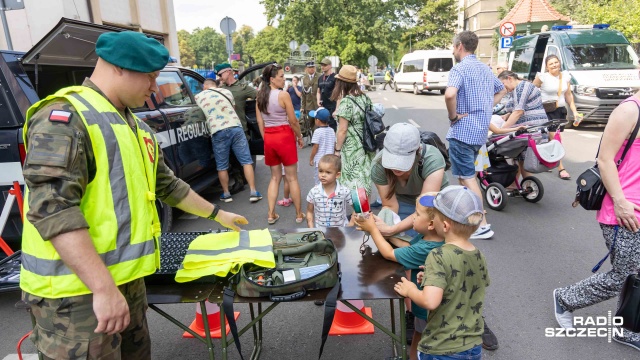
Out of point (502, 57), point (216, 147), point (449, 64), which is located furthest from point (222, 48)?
point (216, 147)

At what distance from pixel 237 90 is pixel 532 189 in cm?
436

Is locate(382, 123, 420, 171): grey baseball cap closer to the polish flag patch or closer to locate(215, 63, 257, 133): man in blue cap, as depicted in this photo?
the polish flag patch

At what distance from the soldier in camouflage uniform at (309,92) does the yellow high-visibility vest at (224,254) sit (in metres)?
8.54

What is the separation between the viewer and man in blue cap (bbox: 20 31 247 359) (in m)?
1.46

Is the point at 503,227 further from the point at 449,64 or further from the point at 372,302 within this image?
the point at 449,64

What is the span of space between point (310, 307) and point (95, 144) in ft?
8.07

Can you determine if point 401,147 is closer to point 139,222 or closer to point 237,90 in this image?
point 139,222

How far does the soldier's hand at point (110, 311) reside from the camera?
1536 millimetres

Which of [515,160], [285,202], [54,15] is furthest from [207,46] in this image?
Result: [515,160]

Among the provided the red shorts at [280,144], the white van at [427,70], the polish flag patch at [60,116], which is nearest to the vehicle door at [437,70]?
the white van at [427,70]

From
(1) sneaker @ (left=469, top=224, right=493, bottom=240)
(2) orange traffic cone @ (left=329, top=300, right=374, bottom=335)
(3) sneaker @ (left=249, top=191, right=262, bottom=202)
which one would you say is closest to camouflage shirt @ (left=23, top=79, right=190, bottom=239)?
(2) orange traffic cone @ (left=329, top=300, right=374, bottom=335)

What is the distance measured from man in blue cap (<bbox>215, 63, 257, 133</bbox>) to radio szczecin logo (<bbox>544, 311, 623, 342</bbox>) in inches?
193

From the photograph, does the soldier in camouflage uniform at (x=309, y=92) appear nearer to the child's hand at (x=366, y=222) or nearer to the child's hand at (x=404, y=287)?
the child's hand at (x=366, y=222)

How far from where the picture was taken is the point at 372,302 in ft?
12.1
